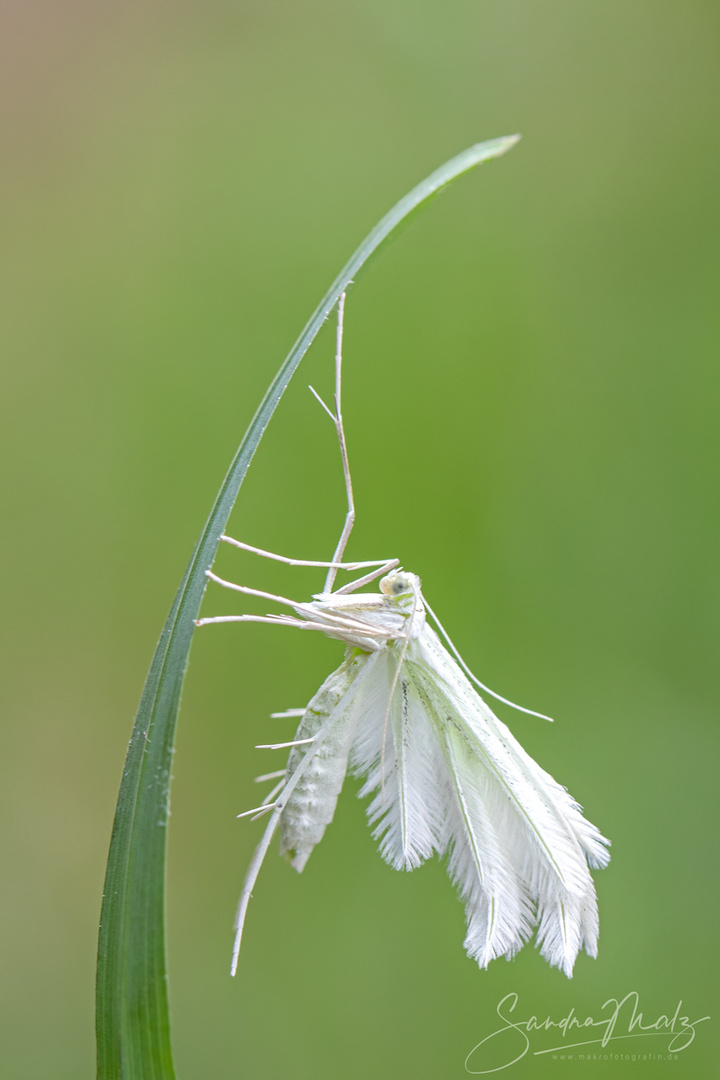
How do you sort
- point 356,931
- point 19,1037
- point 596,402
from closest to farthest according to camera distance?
point 19,1037, point 356,931, point 596,402

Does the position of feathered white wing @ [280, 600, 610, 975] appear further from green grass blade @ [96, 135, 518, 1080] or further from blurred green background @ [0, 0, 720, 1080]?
blurred green background @ [0, 0, 720, 1080]

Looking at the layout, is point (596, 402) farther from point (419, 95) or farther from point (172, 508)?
point (172, 508)

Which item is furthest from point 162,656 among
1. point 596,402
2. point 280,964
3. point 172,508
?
point 596,402

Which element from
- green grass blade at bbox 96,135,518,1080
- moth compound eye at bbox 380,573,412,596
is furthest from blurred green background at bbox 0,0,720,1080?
green grass blade at bbox 96,135,518,1080

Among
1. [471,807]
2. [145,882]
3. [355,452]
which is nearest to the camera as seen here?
[145,882]

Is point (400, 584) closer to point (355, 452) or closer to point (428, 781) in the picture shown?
point (428, 781)

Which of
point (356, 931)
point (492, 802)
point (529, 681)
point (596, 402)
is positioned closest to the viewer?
point (492, 802)

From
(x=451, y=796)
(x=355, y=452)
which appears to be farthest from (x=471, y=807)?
(x=355, y=452)
